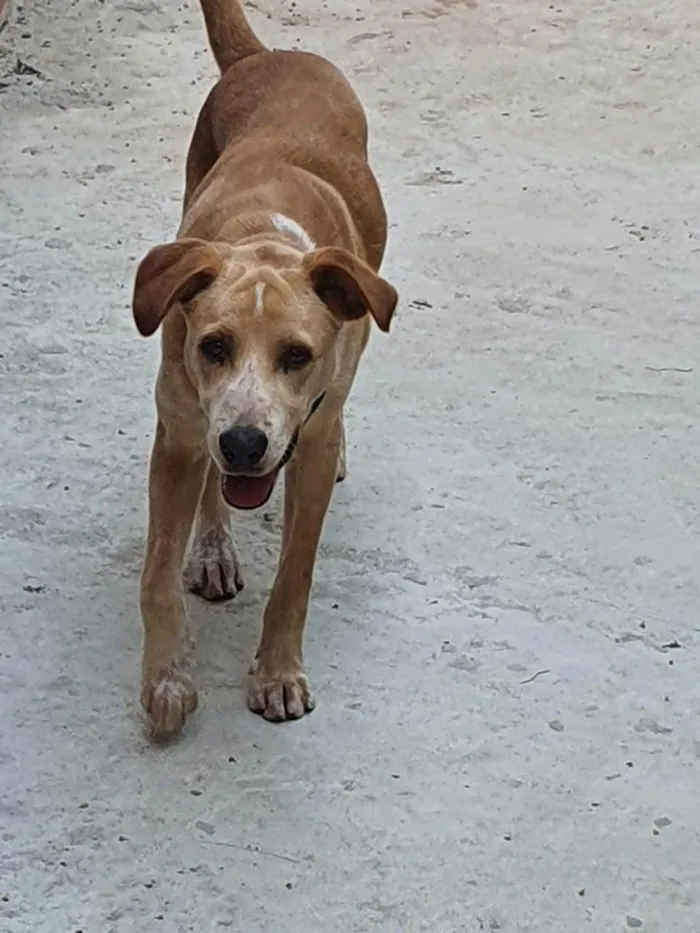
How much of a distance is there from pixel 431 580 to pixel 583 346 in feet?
3.47

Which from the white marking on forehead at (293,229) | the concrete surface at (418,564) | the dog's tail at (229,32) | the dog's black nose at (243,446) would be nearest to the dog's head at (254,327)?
the dog's black nose at (243,446)

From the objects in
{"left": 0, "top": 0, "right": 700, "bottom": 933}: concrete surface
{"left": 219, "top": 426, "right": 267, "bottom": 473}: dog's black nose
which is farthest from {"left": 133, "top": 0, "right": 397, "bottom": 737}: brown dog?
{"left": 0, "top": 0, "right": 700, "bottom": 933}: concrete surface

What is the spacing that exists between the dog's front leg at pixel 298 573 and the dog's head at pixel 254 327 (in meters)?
0.26

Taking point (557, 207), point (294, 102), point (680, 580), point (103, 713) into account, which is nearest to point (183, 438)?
point (103, 713)

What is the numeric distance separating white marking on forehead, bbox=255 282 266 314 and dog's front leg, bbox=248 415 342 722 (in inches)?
15.5

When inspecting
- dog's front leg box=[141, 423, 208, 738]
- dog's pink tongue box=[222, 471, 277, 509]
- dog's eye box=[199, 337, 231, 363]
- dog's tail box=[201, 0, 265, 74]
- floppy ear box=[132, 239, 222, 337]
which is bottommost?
dog's front leg box=[141, 423, 208, 738]

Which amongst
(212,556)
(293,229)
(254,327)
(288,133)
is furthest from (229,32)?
(254,327)

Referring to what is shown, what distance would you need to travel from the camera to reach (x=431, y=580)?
3088 mm

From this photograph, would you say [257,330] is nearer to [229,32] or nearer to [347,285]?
[347,285]

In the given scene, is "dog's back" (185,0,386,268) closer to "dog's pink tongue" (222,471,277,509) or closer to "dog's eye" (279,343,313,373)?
"dog's eye" (279,343,313,373)

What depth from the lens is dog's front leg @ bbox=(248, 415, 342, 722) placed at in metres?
2.76

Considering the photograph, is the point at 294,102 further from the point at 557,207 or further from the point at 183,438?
the point at 557,207

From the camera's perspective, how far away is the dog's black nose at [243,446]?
2.34 meters

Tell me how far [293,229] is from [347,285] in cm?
29
